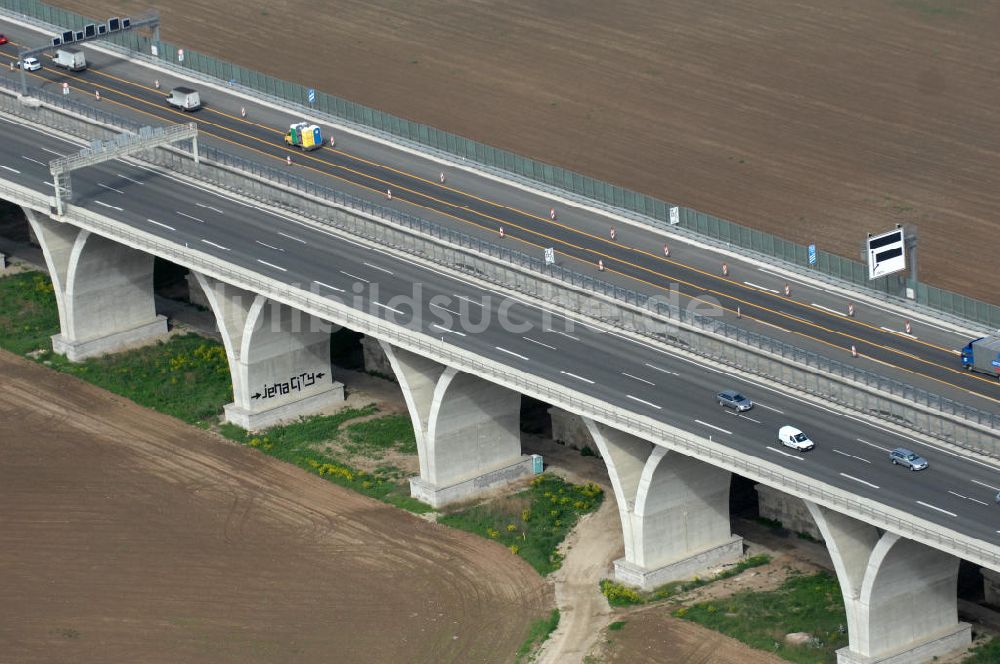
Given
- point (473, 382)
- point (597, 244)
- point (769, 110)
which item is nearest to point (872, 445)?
point (473, 382)

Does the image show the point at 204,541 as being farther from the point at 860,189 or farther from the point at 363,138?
the point at 860,189

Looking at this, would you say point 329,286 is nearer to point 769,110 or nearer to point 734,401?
point 734,401

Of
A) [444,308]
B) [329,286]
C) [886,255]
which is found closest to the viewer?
[886,255]

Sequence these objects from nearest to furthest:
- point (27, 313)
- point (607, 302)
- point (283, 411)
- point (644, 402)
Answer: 1. point (644, 402)
2. point (607, 302)
3. point (283, 411)
4. point (27, 313)

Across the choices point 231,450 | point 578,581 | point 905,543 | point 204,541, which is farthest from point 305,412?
point 905,543

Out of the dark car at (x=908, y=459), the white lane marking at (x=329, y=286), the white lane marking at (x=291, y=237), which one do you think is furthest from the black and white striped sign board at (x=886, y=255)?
the white lane marking at (x=291, y=237)

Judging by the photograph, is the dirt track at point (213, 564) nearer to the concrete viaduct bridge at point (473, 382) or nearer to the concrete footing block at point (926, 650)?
the concrete viaduct bridge at point (473, 382)
